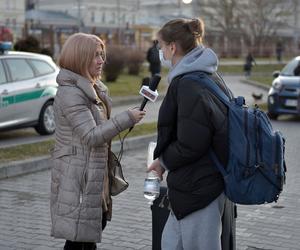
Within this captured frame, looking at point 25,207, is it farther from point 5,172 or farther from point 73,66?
point 73,66

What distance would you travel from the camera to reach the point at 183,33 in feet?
11.9

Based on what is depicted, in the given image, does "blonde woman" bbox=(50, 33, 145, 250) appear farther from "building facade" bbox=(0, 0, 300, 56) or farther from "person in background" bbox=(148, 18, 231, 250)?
"building facade" bbox=(0, 0, 300, 56)

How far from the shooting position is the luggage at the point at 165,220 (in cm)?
382

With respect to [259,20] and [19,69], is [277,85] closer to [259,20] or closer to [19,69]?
[19,69]

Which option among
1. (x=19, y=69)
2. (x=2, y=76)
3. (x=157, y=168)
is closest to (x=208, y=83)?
(x=157, y=168)

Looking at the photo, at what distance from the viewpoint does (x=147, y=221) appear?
6672 millimetres

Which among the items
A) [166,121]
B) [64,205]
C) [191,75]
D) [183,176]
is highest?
[191,75]

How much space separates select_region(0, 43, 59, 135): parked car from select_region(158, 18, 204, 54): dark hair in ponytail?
27.8 feet

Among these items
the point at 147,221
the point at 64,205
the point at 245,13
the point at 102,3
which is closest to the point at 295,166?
the point at 147,221

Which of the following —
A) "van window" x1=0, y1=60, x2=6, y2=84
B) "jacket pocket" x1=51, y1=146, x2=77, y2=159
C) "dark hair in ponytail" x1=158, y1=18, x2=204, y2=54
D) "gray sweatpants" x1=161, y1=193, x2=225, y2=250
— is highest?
"dark hair in ponytail" x1=158, y1=18, x2=204, y2=54

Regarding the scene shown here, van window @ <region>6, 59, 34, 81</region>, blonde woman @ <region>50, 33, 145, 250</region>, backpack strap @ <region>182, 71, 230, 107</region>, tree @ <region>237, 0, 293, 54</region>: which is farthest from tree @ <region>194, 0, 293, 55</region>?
backpack strap @ <region>182, 71, 230, 107</region>

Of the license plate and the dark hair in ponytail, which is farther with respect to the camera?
the license plate

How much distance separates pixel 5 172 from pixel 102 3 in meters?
92.7

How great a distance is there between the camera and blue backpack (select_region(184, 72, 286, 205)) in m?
3.52
